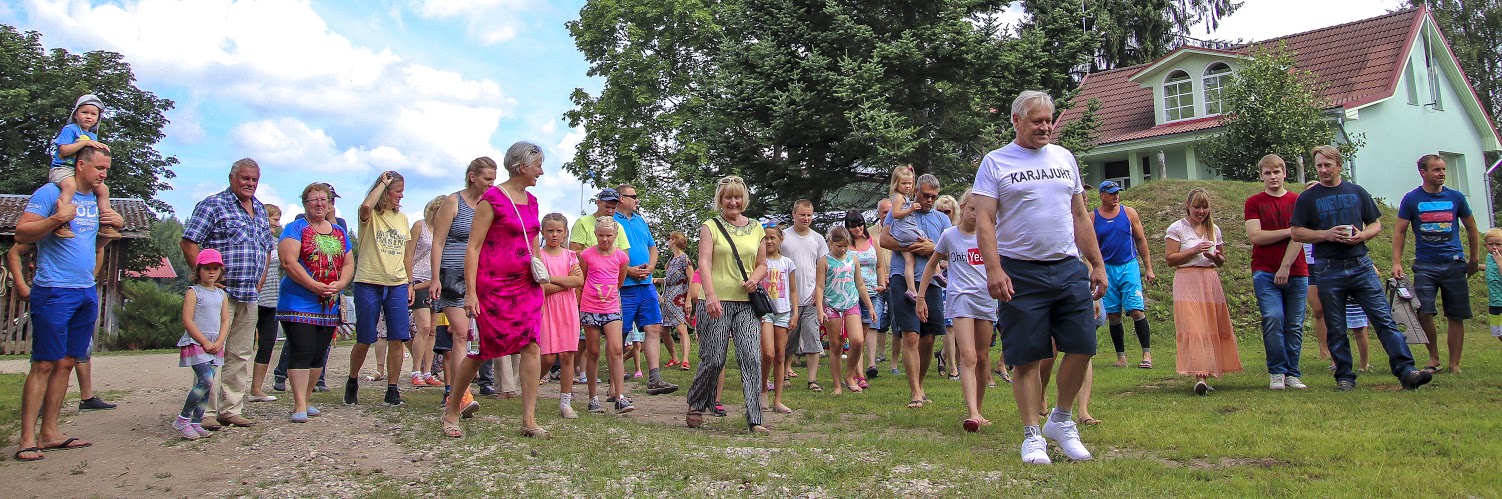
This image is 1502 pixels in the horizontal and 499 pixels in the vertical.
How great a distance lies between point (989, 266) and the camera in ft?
16.4

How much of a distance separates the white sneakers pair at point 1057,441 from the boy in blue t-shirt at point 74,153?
4.95 meters

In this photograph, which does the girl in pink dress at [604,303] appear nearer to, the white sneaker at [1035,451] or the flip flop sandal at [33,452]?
the flip flop sandal at [33,452]

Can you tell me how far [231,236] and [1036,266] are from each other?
4999 mm

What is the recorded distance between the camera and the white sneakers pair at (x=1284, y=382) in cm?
793

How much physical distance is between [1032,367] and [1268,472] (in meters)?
1.15

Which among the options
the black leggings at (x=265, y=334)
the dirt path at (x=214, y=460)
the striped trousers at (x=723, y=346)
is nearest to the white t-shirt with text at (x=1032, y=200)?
the striped trousers at (x=723, y=346)

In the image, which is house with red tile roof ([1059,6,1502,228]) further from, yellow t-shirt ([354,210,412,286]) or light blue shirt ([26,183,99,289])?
light blue shirt ([26,183,99,289])

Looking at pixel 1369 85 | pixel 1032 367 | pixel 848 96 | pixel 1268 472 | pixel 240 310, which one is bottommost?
pixel 1268 472

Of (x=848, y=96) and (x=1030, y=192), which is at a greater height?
(x=848, y=96)

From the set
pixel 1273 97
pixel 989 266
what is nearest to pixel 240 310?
pixel 989 266

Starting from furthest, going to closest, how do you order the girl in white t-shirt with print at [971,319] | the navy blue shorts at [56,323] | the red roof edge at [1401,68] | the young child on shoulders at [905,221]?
the red roof edge at [1401,68] < the young child on shoulders at [905,221] < the girl in white t-shirt with print at [971,319] < the navy blue shorts at [56,323]

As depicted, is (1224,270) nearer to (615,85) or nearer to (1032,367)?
(1032,367)

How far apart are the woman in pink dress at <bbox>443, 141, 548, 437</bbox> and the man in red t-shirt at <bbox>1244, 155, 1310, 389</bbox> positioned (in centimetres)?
540

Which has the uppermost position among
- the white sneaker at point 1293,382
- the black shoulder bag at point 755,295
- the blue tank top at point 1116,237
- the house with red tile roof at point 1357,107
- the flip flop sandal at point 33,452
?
the house with red tile roof at point 1357,107
